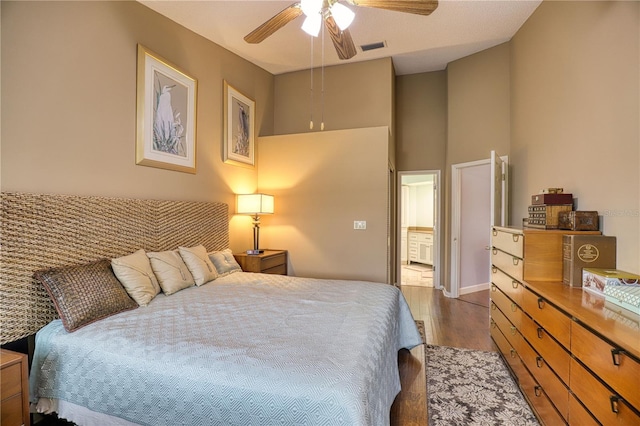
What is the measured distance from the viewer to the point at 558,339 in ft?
5.38

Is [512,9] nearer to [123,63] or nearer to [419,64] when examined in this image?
[419,64]

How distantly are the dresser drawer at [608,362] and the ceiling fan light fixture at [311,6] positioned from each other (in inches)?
92.2

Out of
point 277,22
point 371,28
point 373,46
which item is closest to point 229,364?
point 277,22

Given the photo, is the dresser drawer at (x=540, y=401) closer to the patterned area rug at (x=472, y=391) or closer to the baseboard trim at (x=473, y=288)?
the patterned area rug at (x=472, y=391)

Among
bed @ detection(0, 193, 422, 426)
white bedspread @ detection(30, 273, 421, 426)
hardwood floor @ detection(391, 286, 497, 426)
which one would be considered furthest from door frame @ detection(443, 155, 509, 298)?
white bedspread @ detection(30, 273, 421, 426)

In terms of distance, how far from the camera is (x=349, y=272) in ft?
12.3

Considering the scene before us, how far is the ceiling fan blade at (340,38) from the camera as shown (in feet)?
7.12

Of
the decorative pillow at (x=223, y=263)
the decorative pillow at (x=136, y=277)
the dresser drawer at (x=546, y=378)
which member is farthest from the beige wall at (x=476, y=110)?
the decorative pillow at (x=136, y=277)

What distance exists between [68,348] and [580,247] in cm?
303

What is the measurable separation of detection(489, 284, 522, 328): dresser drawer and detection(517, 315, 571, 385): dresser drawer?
0.34 feet

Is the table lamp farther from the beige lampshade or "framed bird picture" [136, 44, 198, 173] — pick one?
"framed bird picture" [136, 44, 198, 173]

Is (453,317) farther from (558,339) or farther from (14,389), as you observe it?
(14,389)

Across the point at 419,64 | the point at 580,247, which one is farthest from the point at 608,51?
the point at 419,64

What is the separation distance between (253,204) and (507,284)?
2706 mm
